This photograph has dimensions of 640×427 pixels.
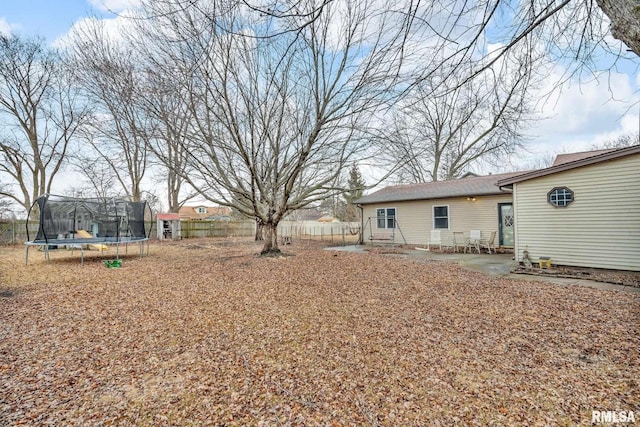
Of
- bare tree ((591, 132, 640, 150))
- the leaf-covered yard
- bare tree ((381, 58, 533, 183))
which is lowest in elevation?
the leaf-covered yard

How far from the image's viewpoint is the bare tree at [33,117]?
14594 millimetres

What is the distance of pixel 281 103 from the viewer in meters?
8.62

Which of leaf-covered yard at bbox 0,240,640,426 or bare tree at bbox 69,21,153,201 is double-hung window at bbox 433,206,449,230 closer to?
leaf-covered yard at bbox 0,240,640,426

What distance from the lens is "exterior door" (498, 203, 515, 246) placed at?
36.2ft

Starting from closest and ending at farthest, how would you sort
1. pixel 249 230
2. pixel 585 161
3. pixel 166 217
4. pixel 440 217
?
pixel 585 161 → pixel 440 217 → pixel 166 217 → pixel 249 230

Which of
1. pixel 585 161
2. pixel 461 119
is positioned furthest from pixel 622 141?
pixel 461 119

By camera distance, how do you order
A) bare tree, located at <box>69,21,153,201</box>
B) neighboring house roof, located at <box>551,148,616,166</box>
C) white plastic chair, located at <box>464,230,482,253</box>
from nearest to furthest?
bare tree, located at <box>69,21,153,201</box> < neighboring house roof, located at <box>551,148,616,166</box> < white plastic chair, located at <box>464,230,482,253</box>

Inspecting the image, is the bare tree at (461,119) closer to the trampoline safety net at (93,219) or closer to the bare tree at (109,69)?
the bare tree at (109,69)

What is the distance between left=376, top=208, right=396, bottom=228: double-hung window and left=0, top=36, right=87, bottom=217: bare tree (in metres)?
15.6

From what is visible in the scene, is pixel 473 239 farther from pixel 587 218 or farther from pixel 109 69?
pixel 109 69

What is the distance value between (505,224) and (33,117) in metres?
23.6

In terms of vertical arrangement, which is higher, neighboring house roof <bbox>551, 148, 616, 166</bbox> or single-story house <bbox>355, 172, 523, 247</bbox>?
neighboring house roof <bbox>551, 148, 616, 166</bbox>

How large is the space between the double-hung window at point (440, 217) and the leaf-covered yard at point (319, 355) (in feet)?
24.0

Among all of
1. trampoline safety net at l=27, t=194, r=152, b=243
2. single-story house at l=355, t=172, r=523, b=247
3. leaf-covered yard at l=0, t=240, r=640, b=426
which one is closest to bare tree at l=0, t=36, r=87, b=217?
trampoline safety net at l=27, t=194, r=152, b=243
